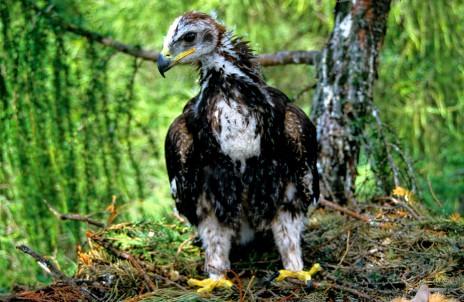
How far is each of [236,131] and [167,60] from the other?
0.64 metres

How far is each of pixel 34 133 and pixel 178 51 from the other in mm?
1381

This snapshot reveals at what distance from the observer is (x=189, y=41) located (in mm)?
A: 4070

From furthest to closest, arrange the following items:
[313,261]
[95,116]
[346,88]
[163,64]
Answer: [95,116] < [346,88] < [313,261] < [163,64]

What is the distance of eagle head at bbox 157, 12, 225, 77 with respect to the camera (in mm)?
4047

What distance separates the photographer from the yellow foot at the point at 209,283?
12.7ft

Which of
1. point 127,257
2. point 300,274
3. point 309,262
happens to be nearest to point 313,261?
point 309,262

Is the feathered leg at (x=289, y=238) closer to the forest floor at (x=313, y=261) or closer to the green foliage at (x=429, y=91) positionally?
the forest floor at (x=313, y=261)

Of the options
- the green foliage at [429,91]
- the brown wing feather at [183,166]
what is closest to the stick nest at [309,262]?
the brown wing feather at [183,166]

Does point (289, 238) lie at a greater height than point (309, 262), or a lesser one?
greater

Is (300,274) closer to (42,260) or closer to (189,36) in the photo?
(42,260)

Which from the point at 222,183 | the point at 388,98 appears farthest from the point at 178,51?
the point at 388,98

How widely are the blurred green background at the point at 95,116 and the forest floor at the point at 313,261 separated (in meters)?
0.40

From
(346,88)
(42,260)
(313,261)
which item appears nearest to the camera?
(42,260)

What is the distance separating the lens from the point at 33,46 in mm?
4770
